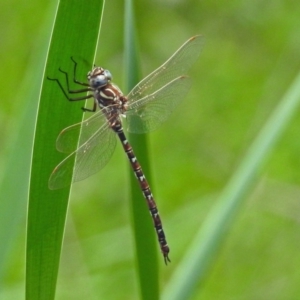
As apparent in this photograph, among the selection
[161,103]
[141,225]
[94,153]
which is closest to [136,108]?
[161,103]

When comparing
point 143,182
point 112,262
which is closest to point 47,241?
point 143,182

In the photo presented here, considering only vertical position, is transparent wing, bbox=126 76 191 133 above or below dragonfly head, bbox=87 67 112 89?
below

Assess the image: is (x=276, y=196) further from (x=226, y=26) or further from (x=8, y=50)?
(x=8, y=50)

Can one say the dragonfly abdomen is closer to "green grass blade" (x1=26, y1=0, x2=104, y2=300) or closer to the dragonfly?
the dragonfly

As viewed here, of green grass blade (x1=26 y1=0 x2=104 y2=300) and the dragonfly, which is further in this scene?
the dragonfly

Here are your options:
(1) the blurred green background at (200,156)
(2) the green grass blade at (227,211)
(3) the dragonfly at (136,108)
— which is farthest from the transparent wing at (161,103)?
(1) the blurred green background at (200,156)

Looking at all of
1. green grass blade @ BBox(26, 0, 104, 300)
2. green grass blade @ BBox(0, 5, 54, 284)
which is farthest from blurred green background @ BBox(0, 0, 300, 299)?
green grass blade @ BBox(26, 0, 104, 300)
